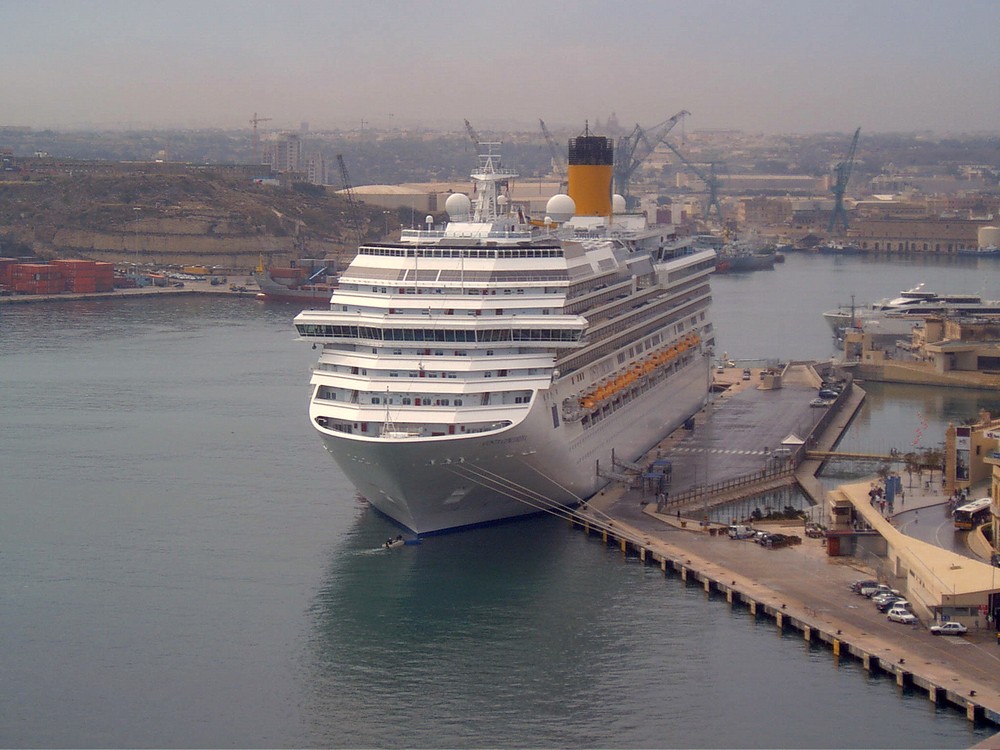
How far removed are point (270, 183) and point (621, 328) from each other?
5858cm

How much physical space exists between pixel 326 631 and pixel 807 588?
16.9ft

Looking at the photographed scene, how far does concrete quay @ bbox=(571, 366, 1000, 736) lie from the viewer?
15.8m

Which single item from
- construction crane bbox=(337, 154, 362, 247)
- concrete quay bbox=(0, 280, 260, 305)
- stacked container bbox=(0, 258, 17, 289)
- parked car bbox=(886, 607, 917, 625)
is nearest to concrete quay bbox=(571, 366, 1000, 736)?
parked car bbox=(886, 607, 917, 625)

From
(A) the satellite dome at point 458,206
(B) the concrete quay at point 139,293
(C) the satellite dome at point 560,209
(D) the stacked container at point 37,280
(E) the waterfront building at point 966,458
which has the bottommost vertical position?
(B) the concrete quay at point 139,293

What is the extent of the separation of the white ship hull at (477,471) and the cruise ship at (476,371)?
2 centimetres

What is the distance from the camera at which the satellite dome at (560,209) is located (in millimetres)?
28005

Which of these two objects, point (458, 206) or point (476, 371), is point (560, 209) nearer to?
point (458, 206)

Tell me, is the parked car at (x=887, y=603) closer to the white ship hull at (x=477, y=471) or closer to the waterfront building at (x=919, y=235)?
the white ship hull at (x=477, y=471)

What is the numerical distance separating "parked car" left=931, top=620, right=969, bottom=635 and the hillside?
54400mm

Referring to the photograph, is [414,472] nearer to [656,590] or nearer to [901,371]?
[656,590]

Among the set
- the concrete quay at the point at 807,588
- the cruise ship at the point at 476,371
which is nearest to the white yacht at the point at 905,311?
the concrete quay at the point at 807,588

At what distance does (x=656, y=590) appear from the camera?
1927 centimetres

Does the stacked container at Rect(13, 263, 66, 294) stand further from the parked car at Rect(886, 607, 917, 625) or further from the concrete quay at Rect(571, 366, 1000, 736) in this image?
the parked car at Rect(886, 607, 917, 625)

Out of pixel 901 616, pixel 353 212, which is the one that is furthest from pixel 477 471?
pixel 353 212
